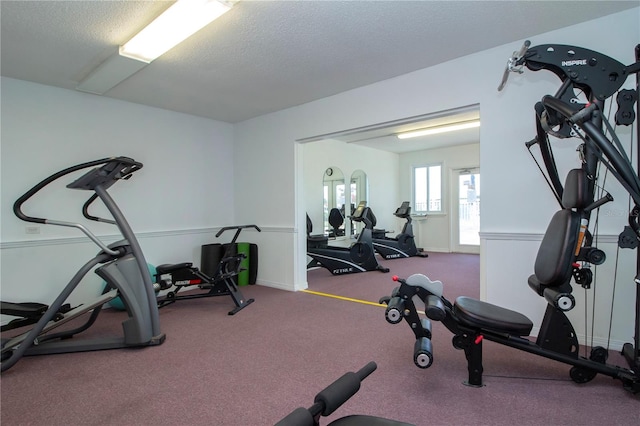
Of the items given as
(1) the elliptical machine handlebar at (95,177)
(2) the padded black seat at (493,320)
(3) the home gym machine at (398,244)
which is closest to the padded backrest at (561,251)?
(2) the padded black seat at (493,320)

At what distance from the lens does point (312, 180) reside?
252 inches

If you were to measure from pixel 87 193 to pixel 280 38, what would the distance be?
3024 mm

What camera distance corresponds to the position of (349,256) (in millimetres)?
5652

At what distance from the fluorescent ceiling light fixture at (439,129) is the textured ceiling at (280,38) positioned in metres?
2.75

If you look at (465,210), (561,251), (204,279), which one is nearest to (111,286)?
(204,279)

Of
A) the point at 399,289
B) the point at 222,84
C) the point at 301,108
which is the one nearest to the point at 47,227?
the point at 222,84

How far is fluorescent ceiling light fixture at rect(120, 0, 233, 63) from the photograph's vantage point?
2.19 metres

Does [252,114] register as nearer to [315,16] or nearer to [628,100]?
[315,16]

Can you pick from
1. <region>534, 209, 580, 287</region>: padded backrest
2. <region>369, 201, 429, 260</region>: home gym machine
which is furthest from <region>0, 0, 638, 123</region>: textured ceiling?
<region>369, 201, 429, 260</region>: home gym machine

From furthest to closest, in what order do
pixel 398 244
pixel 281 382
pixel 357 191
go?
1. pixel 357 191
2. pixel 398 244
3. pixel 281 382

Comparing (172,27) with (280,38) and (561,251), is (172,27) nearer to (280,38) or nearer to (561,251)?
(280,38)

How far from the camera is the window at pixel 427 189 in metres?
8.35

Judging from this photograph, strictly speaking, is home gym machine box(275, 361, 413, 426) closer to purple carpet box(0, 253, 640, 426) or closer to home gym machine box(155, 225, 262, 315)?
purple carpet box(0, 253, 640, 426)

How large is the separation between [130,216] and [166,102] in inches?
62.6
